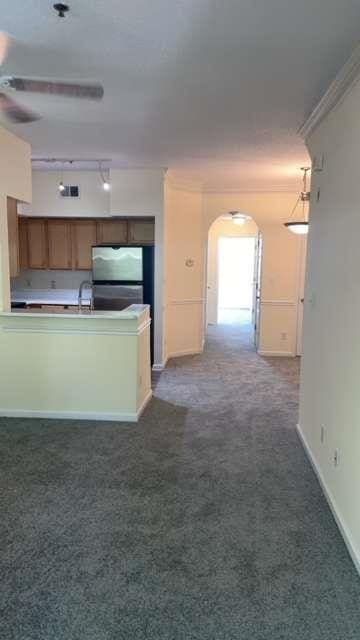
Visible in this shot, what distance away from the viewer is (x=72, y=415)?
4.29m

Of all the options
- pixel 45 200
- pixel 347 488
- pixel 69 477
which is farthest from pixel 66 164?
pixel 347 488

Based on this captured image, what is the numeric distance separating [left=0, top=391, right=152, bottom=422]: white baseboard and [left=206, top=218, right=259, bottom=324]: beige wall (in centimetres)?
643

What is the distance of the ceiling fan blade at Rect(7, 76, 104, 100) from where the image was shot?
7.36 feet

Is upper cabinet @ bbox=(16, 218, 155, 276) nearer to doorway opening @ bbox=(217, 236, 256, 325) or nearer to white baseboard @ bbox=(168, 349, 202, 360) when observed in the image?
white baseboard @ bbox=(168, 349, 202, 360)

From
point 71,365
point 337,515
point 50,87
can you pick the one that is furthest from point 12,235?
point 337,515

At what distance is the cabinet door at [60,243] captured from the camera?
21.9 ft

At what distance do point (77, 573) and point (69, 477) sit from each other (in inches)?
39.5

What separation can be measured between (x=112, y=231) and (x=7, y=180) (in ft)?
8.08

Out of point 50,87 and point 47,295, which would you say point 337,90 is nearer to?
point 50,87

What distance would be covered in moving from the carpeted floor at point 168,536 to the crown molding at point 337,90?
2546 mm

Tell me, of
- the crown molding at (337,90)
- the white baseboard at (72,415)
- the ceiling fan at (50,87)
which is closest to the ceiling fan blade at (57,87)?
the ceiling fan at (50,87)

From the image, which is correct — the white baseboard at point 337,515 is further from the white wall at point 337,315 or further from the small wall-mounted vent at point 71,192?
the small wall-mounted vent at point 71,192

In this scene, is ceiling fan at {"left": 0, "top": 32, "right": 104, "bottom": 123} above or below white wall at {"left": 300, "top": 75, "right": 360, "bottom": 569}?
above

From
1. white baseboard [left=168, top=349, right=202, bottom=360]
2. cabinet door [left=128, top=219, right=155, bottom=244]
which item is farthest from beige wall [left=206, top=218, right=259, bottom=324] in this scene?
cabinet door [left=128, top=219, right=155, bottom=244]
